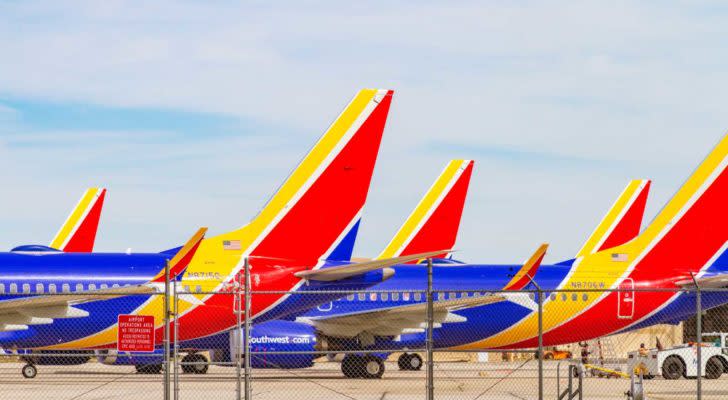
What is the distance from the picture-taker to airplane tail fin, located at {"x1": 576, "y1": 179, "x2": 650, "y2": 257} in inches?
1881

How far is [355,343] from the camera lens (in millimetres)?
32938

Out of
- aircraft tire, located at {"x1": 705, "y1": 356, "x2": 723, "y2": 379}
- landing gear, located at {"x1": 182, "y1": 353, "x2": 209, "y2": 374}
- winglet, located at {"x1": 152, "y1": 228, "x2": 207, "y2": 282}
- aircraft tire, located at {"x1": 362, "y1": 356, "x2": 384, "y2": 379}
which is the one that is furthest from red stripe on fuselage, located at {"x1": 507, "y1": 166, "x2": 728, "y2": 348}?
winglet, located at {"x1": 152, "y1": 228, "x2": 207, "y2": 282}

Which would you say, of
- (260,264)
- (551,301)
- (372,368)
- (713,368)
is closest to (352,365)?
(372,368)

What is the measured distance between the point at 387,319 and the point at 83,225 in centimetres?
1991

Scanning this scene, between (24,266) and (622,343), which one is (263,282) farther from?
(622,343)

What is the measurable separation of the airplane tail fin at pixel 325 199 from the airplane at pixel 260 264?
2cm

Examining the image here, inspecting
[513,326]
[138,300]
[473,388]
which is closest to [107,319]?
[138,300]

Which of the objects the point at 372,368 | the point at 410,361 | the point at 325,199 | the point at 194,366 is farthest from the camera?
the point at 410,361

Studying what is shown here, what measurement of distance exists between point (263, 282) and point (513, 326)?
865cm

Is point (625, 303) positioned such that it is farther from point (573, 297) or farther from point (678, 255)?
point (678, 255)

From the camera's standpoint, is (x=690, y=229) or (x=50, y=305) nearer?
(x=50, y=305)

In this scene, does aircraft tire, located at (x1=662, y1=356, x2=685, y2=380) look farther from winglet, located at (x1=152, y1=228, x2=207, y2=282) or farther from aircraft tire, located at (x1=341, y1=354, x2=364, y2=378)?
winglet, located at (x1=152, y1=228, x2=207, y2=282)

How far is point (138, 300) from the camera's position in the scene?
29.1m

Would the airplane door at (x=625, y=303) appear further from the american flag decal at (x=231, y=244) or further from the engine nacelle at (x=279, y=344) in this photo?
the american flag decal at (x=231, y=244)
